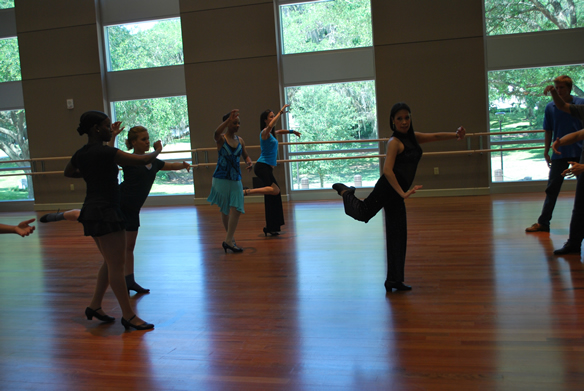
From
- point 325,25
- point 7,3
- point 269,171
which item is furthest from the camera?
point 7,3

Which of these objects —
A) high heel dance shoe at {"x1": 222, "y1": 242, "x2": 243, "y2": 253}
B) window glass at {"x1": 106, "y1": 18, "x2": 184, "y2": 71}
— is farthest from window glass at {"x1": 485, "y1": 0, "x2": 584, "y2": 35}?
high heel dance shoe at {"x1": 222, "y1": 242, "x2": 243, "y2": 253}

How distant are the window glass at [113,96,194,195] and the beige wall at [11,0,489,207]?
0.44 m

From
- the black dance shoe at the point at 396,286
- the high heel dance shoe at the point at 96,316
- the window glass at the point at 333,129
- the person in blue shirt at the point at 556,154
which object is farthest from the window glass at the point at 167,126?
the black dance shoe at the point at 396,286

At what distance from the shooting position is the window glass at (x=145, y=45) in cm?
995

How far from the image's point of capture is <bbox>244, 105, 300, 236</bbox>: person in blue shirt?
5391 millimetres

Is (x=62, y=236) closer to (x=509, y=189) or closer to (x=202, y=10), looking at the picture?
(x=202, y=10)

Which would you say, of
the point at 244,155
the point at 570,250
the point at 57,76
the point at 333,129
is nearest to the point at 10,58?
the point at 57,76

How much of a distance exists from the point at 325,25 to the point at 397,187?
690cm

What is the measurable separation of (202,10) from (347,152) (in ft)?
12.7

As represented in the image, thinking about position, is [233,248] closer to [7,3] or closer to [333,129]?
[333,129]

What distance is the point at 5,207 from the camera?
35.7 feet

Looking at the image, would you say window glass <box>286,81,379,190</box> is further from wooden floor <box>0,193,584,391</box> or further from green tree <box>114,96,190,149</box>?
wooden floor <box>0,193,584,391</box>

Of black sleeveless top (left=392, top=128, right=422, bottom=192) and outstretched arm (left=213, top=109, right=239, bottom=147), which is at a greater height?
outstretched arm (left=213, top=109, right=239, bottom=147)

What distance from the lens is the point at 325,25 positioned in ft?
30.4
